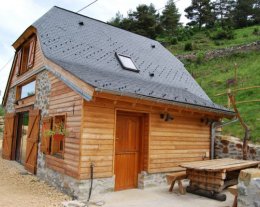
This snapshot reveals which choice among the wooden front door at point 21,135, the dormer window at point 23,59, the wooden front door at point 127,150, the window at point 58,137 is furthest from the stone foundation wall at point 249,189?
the wooden front door at point 21,135

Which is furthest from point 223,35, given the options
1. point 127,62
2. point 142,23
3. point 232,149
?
point 127,62

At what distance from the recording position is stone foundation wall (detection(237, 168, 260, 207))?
414cm

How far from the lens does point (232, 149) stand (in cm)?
899

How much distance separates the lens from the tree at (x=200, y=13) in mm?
39959

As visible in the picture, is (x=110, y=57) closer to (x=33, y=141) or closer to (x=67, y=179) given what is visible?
(x=33, y=141)

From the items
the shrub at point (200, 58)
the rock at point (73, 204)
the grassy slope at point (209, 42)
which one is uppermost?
the grassy slope at point (209, 42)

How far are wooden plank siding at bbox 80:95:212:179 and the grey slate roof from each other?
22.1 inches

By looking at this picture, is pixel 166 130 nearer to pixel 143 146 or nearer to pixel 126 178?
pixel 143 146

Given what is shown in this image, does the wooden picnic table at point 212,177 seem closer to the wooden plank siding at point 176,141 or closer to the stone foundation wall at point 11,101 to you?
the wooden plank siding at point 176,141

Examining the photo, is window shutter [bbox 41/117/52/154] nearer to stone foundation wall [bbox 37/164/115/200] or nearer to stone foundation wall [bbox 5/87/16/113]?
stone foundation wall [bbox 37/164/115/200]

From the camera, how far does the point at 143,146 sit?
7.36 m

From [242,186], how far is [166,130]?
349 cm

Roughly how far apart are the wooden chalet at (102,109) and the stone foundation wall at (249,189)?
9.60 ft

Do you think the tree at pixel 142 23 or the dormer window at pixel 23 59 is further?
the tree at pixel 142 23
